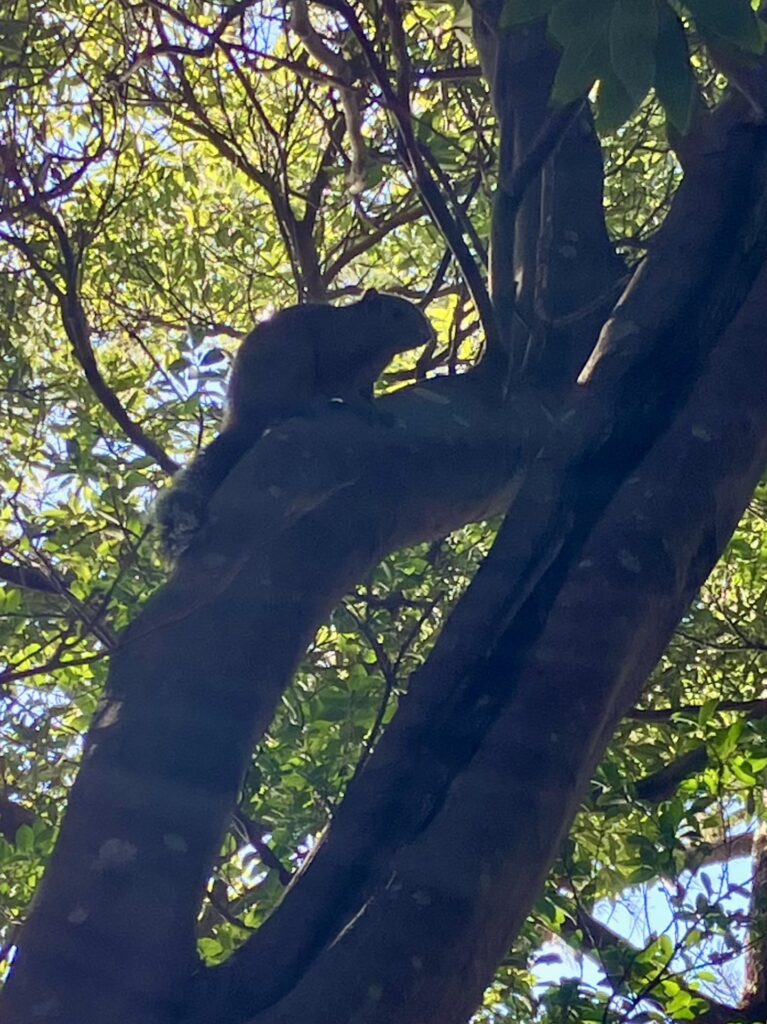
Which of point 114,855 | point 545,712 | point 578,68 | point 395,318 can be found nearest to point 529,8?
point 578,68

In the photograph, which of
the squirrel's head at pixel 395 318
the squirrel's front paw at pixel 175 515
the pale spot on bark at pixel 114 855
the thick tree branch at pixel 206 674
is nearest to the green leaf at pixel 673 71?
the thick tree branch at pixel 206 674

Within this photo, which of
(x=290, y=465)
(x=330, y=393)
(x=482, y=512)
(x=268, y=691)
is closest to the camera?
(x=268, y=691)

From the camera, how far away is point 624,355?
3.00 metres

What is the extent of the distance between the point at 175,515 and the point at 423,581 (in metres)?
1.41

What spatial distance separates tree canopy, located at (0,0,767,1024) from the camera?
2.28m

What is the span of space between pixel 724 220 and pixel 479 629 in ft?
4.25

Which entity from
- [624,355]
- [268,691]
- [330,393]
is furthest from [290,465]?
[330,393]

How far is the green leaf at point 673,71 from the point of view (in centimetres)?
205

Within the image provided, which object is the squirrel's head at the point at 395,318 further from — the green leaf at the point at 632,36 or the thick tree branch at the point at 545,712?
the green leaf at the point at 632,36

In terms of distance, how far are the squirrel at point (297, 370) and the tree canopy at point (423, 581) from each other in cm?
18

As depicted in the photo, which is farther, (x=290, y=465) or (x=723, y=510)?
(x=290, y=465)

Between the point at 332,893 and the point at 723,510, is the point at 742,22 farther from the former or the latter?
the point at 332,893

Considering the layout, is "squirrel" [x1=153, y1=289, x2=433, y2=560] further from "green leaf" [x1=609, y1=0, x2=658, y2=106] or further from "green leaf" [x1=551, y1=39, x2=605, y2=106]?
"green leaf" [x1=609, y1=0, x2=658, y2=106]

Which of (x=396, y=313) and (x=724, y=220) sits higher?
(x=396, y=313)
